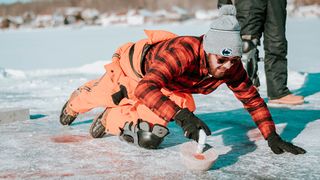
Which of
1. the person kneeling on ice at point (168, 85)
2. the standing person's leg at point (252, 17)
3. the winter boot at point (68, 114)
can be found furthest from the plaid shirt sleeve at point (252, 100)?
the standing person's leg at point (252, 17)

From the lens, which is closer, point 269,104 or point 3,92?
point 269,104

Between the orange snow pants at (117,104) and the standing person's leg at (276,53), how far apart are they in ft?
5.42

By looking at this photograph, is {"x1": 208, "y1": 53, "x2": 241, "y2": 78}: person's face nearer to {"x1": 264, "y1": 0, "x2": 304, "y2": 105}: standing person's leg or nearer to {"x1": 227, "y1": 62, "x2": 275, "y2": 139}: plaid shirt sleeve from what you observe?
{"x1": 227, "y1": 62, "x2": 275, "y2": 139}: plaid shirt sleeve

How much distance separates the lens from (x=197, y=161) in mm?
2010

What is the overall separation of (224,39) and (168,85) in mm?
421

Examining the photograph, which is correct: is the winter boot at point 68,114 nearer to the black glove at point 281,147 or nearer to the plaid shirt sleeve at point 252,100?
the plaid shirt sleeve at point 252,100

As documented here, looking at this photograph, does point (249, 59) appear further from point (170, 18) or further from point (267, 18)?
point (170, 18)

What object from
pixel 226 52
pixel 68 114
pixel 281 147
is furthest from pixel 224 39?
pixel 68 114

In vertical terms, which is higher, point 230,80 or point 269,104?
point 230,80

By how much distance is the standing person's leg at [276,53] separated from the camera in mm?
4105

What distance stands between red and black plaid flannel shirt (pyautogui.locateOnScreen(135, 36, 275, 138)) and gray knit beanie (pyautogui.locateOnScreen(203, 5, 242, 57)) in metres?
0.10

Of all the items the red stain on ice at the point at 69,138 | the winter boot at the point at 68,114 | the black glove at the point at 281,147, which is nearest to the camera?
the black glove at the point at 281,147

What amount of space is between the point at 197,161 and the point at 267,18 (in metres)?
2.46

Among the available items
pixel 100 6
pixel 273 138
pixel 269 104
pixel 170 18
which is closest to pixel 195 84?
pixel 273 138
